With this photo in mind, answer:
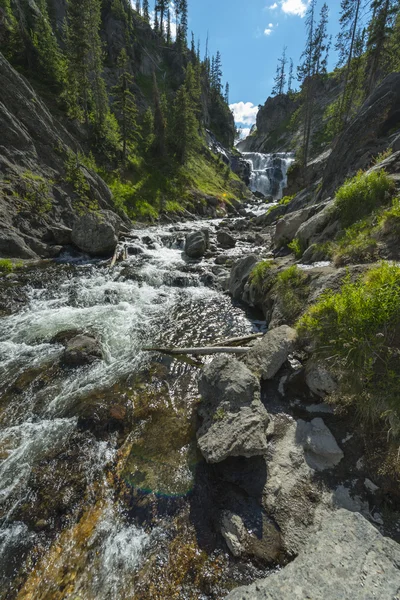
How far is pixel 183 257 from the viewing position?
21.6m

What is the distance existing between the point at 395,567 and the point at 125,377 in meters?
6.79

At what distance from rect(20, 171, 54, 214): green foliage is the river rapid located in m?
11.4

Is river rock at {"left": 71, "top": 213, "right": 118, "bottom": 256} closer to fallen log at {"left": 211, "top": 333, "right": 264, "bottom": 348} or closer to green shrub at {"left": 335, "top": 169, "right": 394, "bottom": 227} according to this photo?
fallen log at {"left": 211, "top": 333, "right": 264, "bottom": 348}

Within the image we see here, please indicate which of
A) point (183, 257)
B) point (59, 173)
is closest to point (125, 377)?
point (183, 257)

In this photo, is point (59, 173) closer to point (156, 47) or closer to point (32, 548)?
point (32, 548)

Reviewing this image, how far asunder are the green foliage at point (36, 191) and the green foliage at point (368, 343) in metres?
21.6

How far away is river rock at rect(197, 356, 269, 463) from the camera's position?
15.4 feet

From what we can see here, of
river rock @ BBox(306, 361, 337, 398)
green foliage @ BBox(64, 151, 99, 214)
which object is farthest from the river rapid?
green foliage @ BBox(64, 151, 99, 214)

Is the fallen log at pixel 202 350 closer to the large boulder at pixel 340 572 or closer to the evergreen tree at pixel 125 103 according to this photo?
the large boulder at pixel 340 572

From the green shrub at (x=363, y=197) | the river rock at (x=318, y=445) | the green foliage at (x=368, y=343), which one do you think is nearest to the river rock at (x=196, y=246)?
the green shrub at (x=363, y=197)

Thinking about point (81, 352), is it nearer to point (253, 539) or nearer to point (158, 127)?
point (253, 539)

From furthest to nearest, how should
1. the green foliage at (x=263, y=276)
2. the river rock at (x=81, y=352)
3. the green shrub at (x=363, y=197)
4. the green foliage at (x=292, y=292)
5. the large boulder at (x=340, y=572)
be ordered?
the green foliage at (x=263, y=276)
the green shrub at (x=363, y=197)
the river rock at (x=81, y=352)
the green foliage at (x=292, y=292)
the large boulder at (x=340, y=572)

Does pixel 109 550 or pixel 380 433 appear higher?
pixel 380 433

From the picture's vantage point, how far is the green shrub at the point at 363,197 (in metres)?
8.92
